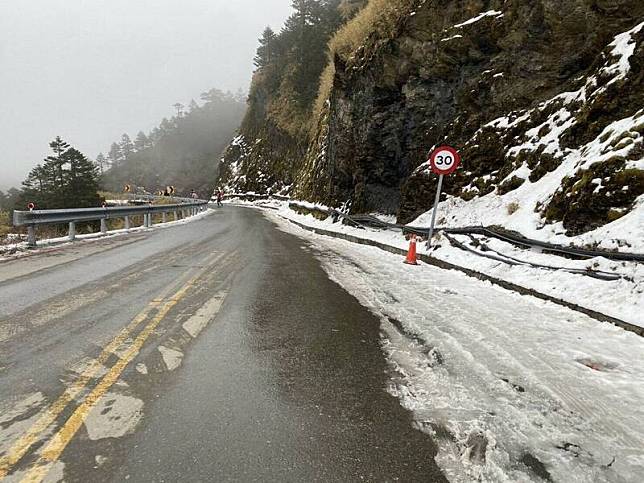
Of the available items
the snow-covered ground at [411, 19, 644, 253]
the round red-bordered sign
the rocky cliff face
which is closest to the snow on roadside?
the snow-covered ground at [411, 19, 644, 253]

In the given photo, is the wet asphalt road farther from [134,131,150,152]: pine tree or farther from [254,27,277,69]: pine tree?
[134,131,150,152]: pine tree

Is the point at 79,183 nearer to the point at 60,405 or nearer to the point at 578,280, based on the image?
the point at 60,405

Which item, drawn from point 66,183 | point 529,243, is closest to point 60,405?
point 529,243

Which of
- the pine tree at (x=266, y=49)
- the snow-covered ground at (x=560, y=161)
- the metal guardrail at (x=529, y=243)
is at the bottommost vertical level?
the metal guardrail at (x=529, y=243)

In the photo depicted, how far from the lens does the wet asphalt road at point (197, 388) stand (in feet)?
8.36

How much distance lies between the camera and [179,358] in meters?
4.12

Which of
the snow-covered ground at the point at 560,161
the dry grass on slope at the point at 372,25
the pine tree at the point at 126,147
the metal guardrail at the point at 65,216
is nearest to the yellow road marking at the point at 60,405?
the snow-covered ground at the point at 560,161

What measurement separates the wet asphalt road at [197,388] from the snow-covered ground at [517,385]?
1.00ft

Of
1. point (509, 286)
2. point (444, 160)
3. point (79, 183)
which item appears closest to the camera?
point (509, 286)

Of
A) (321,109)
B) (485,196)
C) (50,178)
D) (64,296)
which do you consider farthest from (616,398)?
(50,178)

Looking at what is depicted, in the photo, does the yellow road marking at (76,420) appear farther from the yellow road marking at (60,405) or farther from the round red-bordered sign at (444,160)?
the round red-bordered sign at (444,160)

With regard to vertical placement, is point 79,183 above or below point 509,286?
above

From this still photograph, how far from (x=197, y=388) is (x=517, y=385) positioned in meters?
2.95

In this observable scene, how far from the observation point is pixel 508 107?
13.1m
